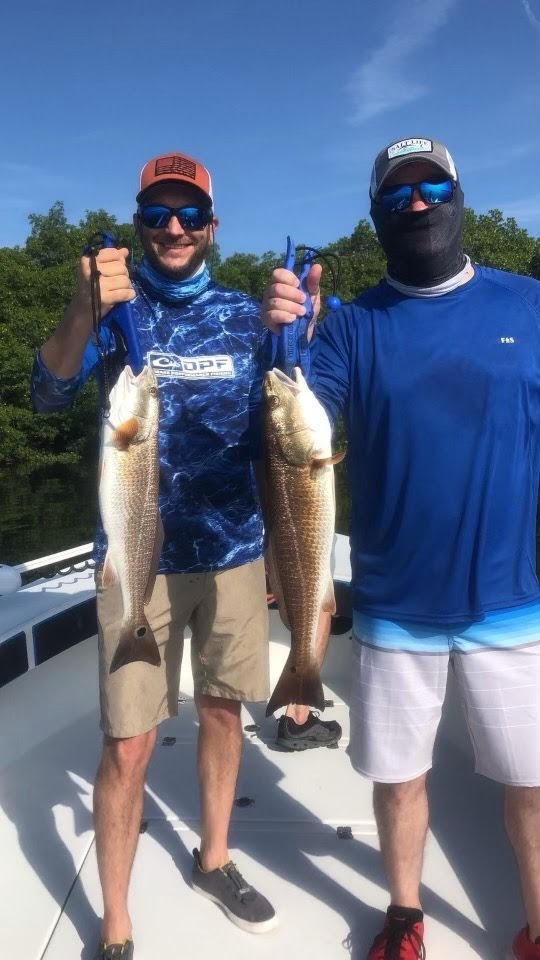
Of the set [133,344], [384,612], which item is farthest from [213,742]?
[133,344]

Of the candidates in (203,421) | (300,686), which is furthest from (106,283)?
(300,686)

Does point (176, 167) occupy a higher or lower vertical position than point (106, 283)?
higher

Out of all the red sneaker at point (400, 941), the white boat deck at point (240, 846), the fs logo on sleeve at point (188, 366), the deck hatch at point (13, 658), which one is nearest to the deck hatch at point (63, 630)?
the deck hatch at point (13, 658)

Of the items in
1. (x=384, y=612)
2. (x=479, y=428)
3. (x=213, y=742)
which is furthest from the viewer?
(x=213, y=742)

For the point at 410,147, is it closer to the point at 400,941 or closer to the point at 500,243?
the point at 400,941

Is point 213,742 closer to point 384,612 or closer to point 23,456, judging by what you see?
point 384,612

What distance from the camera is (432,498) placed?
229cm

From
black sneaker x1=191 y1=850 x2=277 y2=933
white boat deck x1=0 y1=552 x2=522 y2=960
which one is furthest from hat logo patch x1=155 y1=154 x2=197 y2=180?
white boat deck x1=0 y1=552 x2=522 y2=960

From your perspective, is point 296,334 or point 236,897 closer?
point 296,334

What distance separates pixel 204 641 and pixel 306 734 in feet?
5.62

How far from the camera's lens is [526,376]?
7.36ft

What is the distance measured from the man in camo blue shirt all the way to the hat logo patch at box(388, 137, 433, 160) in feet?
2.43

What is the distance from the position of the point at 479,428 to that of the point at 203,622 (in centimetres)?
135

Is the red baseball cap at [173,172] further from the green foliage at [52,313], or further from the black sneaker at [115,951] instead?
the green foliage at [52,313]
